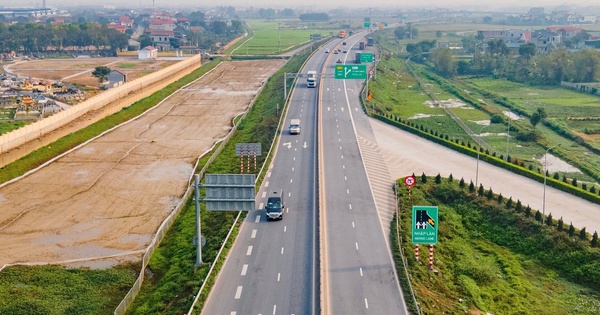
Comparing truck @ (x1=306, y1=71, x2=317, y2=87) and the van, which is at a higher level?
truck @ (x1=306, y1=71, x2=317, y2=87)

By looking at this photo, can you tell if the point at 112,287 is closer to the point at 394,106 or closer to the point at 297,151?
the point at 297,151

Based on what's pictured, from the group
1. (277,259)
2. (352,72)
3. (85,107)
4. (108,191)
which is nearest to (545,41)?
(352,72)

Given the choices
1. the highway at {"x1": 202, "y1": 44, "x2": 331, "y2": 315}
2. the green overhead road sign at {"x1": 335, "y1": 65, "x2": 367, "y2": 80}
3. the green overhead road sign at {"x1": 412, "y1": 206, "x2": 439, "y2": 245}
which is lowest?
the highway at {"x1": 202, "y1": 44, "x2": 331, "y2": 315}

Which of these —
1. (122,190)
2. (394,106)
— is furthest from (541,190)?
(394,106)

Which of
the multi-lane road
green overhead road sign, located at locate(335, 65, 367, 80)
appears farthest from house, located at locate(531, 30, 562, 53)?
the multi-lane road

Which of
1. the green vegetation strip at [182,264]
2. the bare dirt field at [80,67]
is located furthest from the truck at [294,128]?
the bare dirt field at [80,67]

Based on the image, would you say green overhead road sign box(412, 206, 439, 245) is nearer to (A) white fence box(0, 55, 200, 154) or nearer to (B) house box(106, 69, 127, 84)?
(A) white fence box(0, 55, 200, 154)

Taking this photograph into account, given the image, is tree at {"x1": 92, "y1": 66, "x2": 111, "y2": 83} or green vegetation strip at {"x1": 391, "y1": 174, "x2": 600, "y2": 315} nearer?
green vegetation strip at {"x1": 391, "y1": 174, "x2": 600, "y2": 315}

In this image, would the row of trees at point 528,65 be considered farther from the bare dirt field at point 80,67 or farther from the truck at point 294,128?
the truck at point 294,128
